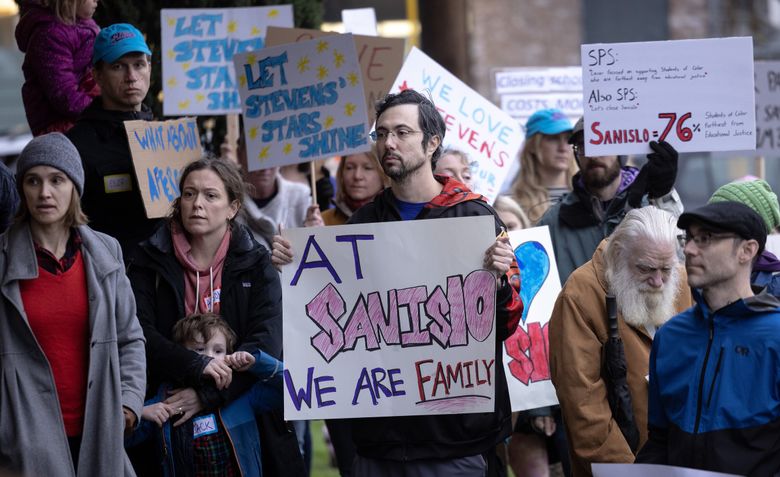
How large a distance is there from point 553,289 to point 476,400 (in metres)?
1.72

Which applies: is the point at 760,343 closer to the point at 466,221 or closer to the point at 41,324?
the point at 466,221

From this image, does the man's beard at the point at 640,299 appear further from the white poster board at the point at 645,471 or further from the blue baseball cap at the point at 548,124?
the blue baseball cap at the point at 548,124

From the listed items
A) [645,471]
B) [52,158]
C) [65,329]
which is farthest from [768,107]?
[65,329]

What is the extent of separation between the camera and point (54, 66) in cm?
648

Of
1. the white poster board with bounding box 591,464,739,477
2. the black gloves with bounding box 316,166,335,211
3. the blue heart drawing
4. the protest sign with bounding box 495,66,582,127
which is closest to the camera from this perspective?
the white poster board with bounding box 591,464,739,477

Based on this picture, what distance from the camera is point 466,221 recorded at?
16.1 ft

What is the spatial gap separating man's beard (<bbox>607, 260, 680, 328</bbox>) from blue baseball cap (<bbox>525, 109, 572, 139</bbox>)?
8.82 feet

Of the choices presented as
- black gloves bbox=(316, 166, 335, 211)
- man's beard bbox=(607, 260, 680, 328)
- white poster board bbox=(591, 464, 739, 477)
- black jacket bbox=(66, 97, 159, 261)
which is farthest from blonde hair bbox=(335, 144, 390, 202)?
white poster board bbox=(591, 464, 739, 477)

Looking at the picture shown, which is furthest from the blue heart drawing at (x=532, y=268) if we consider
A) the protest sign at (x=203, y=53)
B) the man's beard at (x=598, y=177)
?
the protest sign at (x=203, y=53)

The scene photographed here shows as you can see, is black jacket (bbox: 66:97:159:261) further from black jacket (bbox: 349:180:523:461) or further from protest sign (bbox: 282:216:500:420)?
black jacket (bbox: 349:180:523:461)

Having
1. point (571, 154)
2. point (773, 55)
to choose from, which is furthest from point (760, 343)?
point (773, 55)

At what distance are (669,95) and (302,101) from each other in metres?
1.80

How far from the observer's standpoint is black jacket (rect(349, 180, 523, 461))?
4.97 metres

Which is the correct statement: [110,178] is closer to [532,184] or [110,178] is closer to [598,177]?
[598,177]
